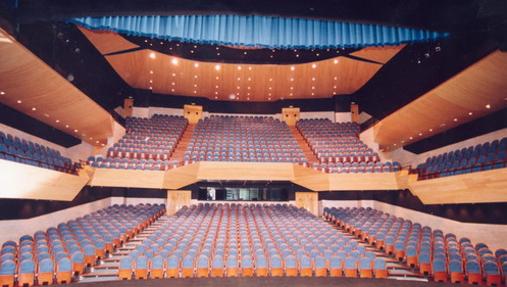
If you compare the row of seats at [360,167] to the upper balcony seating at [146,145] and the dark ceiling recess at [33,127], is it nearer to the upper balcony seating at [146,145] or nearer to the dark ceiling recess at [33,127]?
the upper balcony seating at [146,145]

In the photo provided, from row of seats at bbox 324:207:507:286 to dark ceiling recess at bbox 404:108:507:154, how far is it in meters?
3.05

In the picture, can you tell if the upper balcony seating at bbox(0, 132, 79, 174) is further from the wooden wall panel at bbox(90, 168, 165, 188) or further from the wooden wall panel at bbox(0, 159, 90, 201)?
the wooden wall panel at bbox(90, 168, 165, 188)

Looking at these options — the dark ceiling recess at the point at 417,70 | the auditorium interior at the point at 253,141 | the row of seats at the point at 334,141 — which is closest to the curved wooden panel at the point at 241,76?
the auditorium interior at the point at 253,141

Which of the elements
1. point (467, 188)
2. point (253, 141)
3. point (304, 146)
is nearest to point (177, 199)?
point (253, 141)

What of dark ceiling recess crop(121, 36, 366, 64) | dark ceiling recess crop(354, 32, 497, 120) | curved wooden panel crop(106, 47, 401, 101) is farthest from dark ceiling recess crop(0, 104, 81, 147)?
dark ceiling recess crop(354, 32, 497, 120)

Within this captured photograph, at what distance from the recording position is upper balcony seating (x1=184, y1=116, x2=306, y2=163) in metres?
11.7

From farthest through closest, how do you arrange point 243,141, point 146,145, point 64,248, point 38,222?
point 243,141
point 146,145
point 38,222
point 64,248

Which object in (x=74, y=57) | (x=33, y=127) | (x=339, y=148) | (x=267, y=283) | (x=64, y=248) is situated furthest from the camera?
(x=339, y=148)

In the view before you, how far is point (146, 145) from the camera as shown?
→ 12.6 m

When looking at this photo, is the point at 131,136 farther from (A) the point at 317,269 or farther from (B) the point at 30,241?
(A) the point at 317,269

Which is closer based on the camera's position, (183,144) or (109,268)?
(109,268)

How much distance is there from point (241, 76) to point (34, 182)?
887cm

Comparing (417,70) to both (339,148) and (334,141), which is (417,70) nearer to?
(339,148)

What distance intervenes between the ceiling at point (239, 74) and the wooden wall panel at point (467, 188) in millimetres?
5000
